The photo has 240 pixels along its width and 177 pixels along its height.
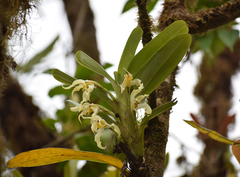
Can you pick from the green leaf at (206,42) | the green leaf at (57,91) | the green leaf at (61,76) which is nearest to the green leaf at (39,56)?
the green leaf at (57,91)

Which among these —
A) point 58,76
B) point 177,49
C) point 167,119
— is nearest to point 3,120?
point 58,76

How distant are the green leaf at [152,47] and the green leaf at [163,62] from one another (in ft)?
0.04

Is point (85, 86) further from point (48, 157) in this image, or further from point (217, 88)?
point (217, 88)

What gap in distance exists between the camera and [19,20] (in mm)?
868

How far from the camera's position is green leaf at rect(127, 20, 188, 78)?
1.98 ft

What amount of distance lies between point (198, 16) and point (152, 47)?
33 centimetres

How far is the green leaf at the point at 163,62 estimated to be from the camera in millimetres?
584

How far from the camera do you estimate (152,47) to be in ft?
1.98

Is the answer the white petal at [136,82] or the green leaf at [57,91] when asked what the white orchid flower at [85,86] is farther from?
the green leaf at [57,91]

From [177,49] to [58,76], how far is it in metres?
0.30

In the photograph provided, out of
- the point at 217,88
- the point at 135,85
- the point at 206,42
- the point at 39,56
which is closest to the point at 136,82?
the point at 135,85

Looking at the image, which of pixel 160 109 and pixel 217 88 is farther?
pixel 217 88

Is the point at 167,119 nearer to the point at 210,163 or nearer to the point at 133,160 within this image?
the point at 133,160

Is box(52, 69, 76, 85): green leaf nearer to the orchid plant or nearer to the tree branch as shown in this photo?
the orchid plant
